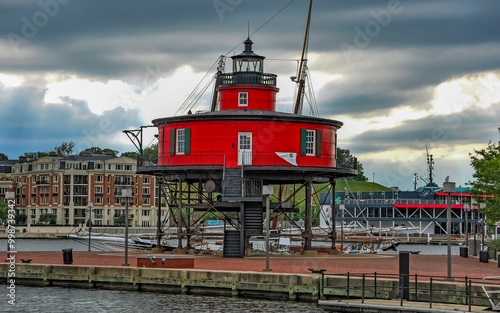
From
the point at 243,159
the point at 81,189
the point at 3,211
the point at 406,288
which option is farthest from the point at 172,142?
the point at 81,189

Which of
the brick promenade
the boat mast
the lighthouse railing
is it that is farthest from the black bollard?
the boat mast

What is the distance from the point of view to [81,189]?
634 feet

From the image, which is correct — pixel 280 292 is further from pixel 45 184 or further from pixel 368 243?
pixel 45 184

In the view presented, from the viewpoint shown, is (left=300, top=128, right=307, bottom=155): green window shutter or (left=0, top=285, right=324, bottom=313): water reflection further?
(left=300, top=128, right=307, bottom=155): green window shutter

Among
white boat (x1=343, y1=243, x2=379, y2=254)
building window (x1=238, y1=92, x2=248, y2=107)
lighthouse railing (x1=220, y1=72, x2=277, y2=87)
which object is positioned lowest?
white boat (x1=343, y1=243, x2=379, y2=254)

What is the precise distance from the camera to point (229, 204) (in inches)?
2549

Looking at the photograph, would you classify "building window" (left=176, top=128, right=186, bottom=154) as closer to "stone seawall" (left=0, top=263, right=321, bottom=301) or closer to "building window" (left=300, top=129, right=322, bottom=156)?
"building window" (left=300, top=129, right=322, bottom=156)

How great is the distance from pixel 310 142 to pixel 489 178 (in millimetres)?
16635

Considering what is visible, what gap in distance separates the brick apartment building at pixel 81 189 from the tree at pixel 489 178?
114748 mm

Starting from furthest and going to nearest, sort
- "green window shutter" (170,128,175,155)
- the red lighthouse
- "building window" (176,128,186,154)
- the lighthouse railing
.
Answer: the lighthouse railing
"green window shutter" (170,128,175,155)
"building window" (176,128,186,154)
the red lighthouse

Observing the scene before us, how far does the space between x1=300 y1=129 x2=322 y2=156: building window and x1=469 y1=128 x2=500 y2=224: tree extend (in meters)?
15.1

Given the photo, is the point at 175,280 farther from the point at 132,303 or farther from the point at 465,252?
the point at 465,252

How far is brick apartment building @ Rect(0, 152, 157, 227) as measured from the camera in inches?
7559

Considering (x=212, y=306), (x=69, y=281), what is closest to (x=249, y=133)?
(x=69, y=281)
